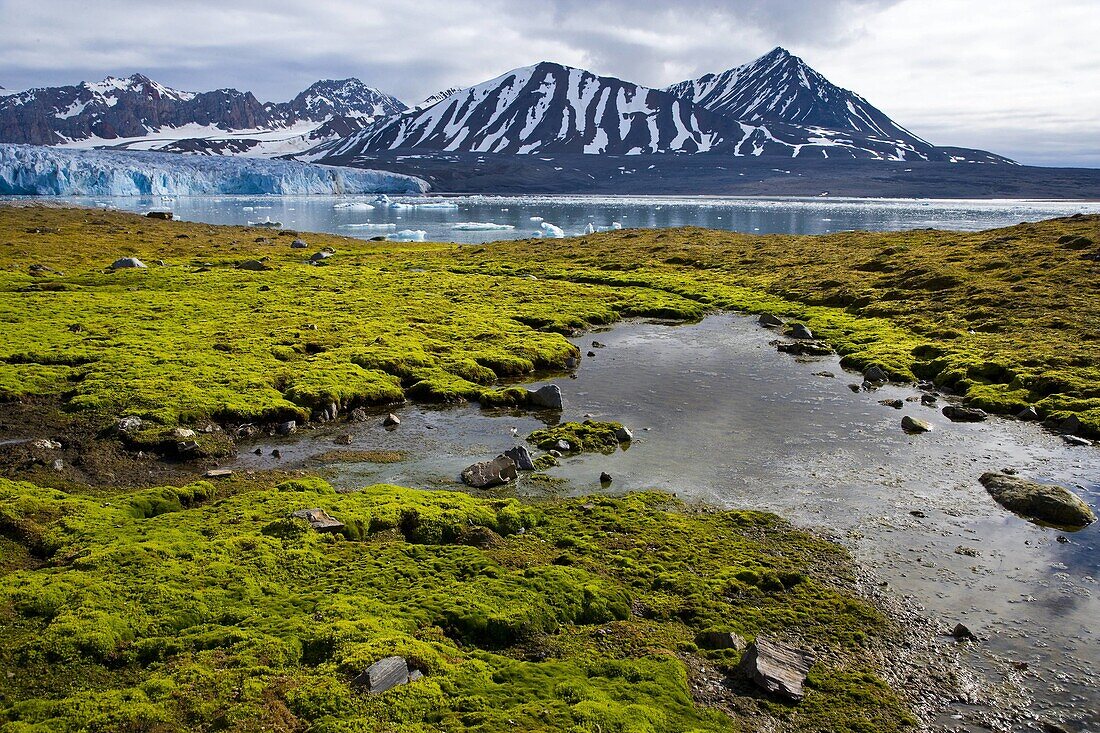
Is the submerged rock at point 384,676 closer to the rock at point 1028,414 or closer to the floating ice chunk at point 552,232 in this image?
the rock at point 1028,414

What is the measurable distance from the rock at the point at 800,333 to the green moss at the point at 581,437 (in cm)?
2012

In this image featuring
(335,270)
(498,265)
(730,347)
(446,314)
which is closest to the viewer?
(730,347)

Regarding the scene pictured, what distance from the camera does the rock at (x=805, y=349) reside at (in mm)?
36781

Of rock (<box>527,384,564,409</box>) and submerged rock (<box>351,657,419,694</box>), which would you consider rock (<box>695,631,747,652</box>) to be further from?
rock (<box>527,384,564,409</box>)

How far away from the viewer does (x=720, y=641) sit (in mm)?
12672

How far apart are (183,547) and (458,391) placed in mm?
14727

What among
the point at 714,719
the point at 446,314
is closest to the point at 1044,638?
the point at 714,719

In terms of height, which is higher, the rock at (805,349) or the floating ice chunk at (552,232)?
the floating ice chunk at (552,232)

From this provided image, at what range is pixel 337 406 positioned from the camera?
2592 cm

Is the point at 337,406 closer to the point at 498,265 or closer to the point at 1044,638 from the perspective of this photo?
the point at 1044,638

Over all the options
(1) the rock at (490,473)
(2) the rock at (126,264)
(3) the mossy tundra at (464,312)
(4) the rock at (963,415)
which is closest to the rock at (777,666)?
(1) the rock at (490,473)

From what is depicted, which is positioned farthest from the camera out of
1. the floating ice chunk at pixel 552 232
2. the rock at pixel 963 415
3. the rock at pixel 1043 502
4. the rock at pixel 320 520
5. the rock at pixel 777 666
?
the floating ice chunk at pixel 552 232

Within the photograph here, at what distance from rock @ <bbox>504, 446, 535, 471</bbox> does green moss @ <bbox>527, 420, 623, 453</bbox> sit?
1.57 m

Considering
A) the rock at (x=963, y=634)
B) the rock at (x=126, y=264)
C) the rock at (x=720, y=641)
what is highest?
the rock at (x=126, y=264)
